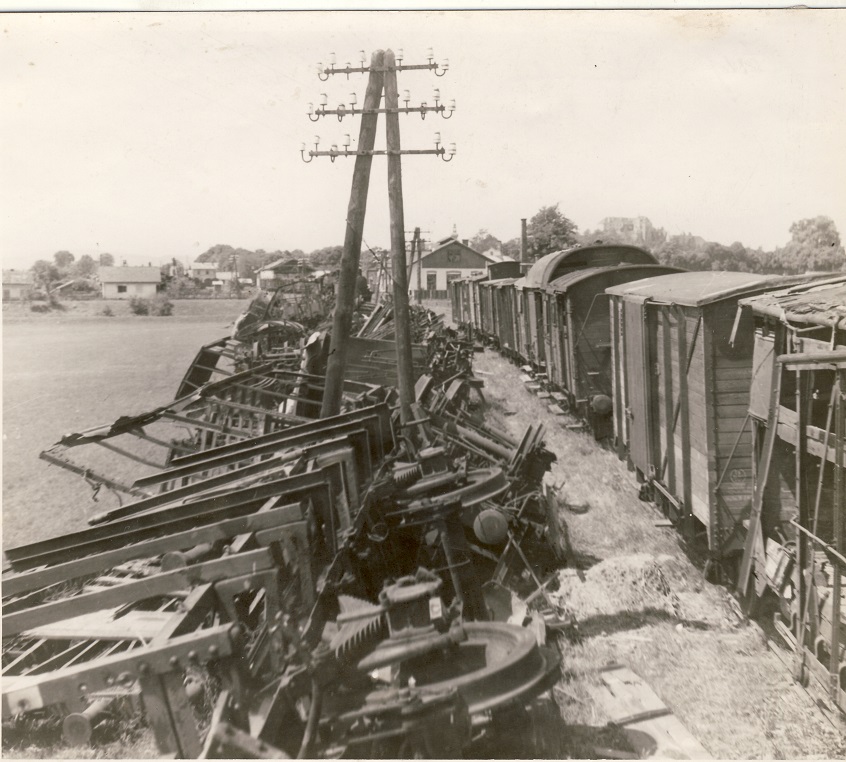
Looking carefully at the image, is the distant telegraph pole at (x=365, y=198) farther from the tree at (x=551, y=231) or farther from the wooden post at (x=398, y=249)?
the tree at (x=551, y=231)

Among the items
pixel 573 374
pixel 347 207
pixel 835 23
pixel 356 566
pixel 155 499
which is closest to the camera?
pixel 155 499

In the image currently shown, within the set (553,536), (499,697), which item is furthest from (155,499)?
(553,536)

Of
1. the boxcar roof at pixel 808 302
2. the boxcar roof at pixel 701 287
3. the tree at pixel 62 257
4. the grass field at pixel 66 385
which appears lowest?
the grass field at pixel 66 385

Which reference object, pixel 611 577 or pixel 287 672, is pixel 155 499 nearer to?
pixel 287 672

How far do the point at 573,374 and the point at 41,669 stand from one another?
29.3ft

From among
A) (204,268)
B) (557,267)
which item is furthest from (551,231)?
(204,268)

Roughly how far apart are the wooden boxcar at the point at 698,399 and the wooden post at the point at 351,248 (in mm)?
3626

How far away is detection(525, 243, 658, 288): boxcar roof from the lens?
44.1ft

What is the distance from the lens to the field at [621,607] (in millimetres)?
4102

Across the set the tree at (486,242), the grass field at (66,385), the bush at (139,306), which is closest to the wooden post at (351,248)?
the grass field at (66,385)

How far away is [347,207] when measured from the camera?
857cm

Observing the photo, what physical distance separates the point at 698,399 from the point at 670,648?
2.24 m

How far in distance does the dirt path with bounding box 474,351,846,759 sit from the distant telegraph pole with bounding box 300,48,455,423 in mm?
3153

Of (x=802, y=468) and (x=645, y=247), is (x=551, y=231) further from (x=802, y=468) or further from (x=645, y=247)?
(x=802, y=468)
